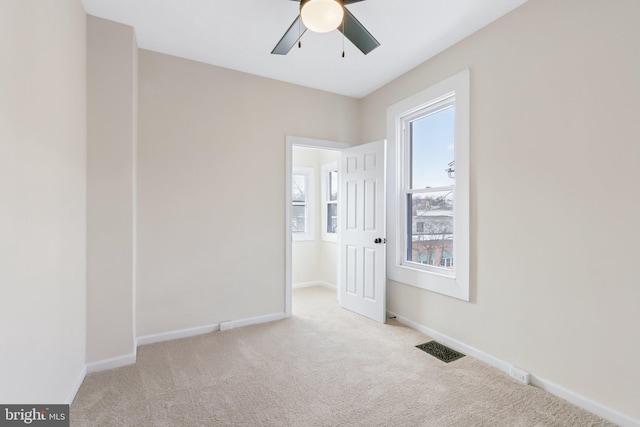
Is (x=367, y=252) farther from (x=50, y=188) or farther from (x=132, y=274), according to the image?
(x=50, y=188)

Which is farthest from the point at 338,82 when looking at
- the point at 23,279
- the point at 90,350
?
the point at 90,350

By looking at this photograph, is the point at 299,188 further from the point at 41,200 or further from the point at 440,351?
the point at 41,200

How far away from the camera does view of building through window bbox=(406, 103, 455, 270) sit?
9.81 ft

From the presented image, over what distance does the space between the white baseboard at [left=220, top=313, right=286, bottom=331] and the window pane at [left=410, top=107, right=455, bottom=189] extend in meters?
2.21

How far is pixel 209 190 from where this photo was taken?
3.18 m

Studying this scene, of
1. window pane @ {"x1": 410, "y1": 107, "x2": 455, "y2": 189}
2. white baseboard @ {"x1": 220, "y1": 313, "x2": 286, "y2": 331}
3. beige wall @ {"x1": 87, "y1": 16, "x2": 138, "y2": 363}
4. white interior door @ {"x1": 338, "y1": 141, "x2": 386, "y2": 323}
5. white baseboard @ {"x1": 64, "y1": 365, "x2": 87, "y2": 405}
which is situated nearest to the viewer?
white baseboard @ {"x1": 64, "y1": 365, "x2": 87, "y2": 405}

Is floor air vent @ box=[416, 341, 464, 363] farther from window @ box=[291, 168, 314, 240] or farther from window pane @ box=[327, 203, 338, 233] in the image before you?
window @ box=[291, 168, 314, 240]

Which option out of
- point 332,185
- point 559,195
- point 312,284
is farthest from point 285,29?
point 312,284

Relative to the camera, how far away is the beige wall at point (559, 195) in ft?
5.84

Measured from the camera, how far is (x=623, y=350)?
1.78 meters

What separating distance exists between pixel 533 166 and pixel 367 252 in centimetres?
195

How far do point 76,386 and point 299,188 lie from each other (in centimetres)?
388
